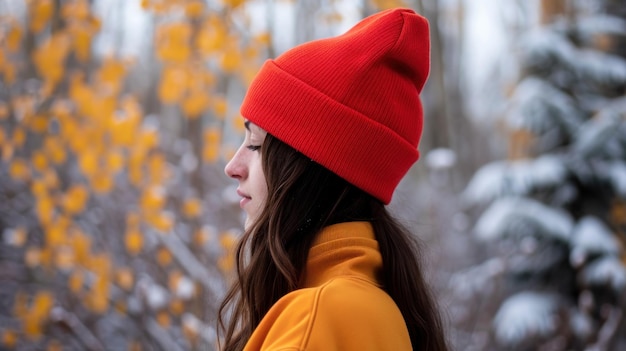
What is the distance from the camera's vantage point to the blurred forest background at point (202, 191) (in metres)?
4.28

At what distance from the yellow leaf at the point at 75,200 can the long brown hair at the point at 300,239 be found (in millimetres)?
3393

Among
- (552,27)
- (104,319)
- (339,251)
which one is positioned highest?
(339,251)

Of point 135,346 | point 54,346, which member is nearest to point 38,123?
point 54,346

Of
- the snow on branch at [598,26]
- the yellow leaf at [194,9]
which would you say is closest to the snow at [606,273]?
the snow on branch at [598,26]

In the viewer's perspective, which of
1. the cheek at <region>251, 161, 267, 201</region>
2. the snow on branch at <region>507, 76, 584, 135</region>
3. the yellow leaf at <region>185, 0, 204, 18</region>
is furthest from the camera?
the snow on branch at <region>507, 76, 584, 135</region>

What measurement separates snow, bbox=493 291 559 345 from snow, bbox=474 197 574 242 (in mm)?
503

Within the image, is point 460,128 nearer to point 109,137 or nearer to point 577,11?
point 577,11

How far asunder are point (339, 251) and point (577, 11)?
5156mm

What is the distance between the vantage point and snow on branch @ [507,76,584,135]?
17.1ft

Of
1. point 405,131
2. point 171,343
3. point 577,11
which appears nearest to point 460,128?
point 577,11

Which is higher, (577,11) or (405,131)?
(405,131)

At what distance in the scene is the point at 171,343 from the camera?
4.00 metres

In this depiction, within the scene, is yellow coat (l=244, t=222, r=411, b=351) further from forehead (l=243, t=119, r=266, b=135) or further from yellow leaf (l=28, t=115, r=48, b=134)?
yellow leaf (l=28, t=115, r=48, b=134)

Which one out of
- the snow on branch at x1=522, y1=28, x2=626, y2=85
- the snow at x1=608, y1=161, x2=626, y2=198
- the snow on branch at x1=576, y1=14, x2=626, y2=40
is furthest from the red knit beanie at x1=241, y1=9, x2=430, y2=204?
the snow on branch at x1=576, y1=14, x2=626, y2=40
